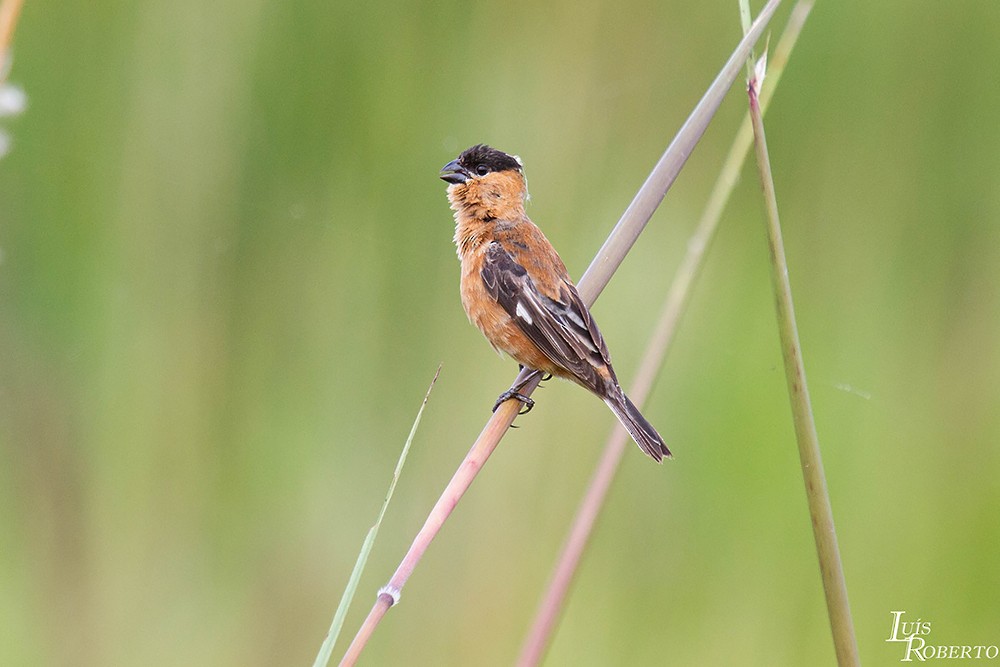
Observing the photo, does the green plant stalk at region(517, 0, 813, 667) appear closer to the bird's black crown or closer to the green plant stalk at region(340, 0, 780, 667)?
the green plant stalk at region(340, 0, 780, 667)

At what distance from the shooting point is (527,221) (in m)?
3.36

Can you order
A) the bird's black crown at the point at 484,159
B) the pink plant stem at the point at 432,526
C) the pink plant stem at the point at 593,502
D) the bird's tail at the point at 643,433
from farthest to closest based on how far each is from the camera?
the bird's black crown at the point at 484,159
the bird's tail at the point at 643,433
the pink plant stem at the point at 593,502
the pink plant stem at the point at 432,526

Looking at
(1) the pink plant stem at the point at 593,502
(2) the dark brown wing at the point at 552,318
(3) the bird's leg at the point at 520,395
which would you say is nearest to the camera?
(1) the pink plant stem at the point at 593,502

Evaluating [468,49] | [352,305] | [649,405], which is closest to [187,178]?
[352,305]

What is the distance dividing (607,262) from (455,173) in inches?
44.3

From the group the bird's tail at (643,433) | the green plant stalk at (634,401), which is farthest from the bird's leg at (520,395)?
the green plant stalk at (634,401)

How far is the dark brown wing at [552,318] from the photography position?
2965mm

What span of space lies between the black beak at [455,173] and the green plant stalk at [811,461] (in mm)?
1575

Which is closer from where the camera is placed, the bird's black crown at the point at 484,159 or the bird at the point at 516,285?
the bird at the point at 516,285

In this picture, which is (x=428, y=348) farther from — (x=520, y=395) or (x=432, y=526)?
(x=432, y=526)

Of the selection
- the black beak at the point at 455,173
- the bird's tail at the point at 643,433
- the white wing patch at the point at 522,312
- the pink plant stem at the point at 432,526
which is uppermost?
the black beak at the point at 455,173

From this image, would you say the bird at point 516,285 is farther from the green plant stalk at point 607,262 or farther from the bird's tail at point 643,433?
the green plant stalk at point 607,262

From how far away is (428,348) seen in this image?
128 inches

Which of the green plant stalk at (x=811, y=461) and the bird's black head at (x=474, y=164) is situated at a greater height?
the bird's black head at (x=474, y=164)
